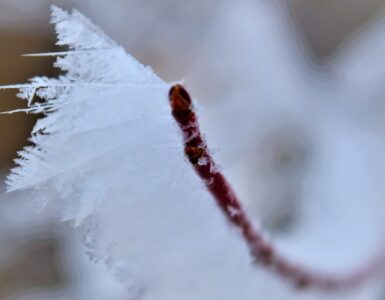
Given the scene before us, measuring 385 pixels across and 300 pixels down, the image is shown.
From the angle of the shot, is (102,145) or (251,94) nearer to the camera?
(102,145)

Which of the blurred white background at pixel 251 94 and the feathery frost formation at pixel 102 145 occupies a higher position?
the blurred white background at pixel 251 94

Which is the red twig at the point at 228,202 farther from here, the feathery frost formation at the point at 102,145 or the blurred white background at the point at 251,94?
the blurred white background at the point at 251,94

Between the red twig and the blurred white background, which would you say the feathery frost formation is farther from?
the blurred white background

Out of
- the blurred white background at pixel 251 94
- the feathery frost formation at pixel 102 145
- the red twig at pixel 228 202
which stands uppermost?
the blurred white background at pixel 251 94

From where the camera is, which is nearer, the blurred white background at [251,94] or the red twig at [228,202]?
the red twig at [228,202]

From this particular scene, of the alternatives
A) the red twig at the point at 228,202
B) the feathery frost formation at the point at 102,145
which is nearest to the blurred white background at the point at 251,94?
the red twig at the point at 228,202

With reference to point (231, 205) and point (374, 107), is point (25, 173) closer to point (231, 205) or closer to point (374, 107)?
point (231, 205)

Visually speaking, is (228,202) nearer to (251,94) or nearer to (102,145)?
(102,145)

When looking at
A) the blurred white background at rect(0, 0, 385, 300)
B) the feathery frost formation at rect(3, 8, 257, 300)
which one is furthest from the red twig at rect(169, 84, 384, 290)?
the blurred white background at rect(0, 0, 385, 300)

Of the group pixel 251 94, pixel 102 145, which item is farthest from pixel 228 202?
pixel 251 94

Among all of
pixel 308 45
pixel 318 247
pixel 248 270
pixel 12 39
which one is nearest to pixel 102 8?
pixel 12 39
